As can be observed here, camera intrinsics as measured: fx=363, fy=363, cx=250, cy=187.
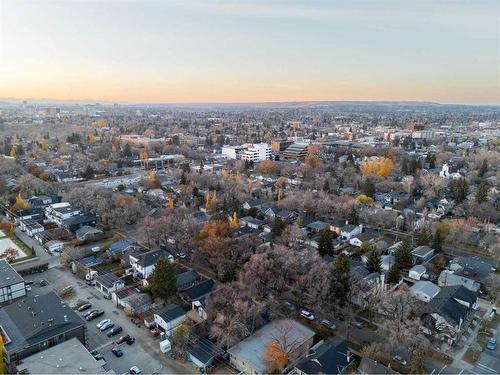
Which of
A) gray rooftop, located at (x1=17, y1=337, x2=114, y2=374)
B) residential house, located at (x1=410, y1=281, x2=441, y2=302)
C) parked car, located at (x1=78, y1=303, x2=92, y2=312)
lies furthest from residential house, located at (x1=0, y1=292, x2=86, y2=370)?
residential house, located at (x1=410, y1=281, x2=441, y2=302)

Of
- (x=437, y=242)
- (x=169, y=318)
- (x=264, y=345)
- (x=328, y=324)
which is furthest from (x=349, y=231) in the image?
(x=169, y=318)

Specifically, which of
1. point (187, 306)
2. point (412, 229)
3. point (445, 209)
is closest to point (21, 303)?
point (187, 306)

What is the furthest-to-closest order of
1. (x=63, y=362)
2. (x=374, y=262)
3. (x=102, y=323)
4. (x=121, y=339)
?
(x=374, y=262)
(x=102, y=323)
(x=121, y=339)
(x=63, y=362)

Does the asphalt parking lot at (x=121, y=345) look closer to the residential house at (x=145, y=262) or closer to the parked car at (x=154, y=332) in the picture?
the parked car at (x=154, y=332)

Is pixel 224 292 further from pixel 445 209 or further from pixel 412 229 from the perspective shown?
pixel 445 209

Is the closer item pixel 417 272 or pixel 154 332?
pixel 154 332

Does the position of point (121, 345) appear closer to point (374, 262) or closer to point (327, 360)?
point (327, 360)

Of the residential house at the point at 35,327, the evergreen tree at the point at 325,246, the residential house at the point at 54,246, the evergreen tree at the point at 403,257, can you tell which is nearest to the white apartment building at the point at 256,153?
the evergreen tree at the point at 325,246

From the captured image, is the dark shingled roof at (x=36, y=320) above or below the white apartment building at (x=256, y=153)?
below
